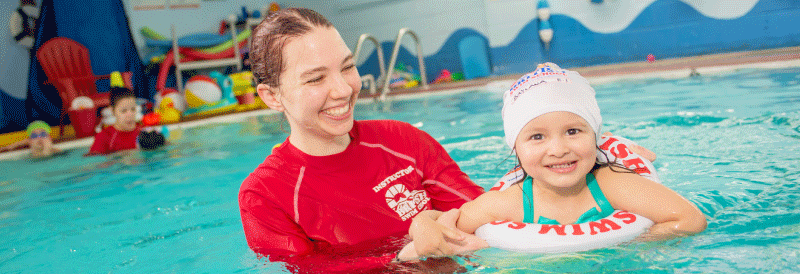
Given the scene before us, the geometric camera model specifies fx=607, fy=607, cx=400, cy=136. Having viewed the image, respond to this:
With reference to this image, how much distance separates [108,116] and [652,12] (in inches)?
367

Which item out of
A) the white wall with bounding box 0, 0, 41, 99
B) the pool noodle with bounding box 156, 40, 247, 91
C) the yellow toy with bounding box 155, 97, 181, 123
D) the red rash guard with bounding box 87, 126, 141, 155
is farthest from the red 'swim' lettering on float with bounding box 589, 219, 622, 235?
the white wall with bounding box 0, 0, 41, 99

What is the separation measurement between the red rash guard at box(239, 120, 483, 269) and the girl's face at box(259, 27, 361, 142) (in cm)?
17

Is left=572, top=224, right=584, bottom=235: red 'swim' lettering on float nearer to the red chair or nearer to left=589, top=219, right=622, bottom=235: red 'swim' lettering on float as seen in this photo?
left=589, top=219, right=622, bottom=235: red 'swim' lettering on float

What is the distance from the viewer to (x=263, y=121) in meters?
9.91

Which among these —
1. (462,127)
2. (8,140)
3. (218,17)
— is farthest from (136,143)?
(218,17)

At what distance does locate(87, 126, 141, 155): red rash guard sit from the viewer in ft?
23.7

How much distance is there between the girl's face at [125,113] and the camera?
22.7 ft

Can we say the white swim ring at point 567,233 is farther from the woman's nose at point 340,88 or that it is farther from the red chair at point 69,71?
the red chair at point 69,71

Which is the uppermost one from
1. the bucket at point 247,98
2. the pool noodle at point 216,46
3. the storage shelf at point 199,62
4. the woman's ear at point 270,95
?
the woman's ear at point 270,95

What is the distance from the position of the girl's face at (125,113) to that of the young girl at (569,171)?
5865mm

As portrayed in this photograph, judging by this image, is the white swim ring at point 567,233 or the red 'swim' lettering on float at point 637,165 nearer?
the white swim ring at point 567,233

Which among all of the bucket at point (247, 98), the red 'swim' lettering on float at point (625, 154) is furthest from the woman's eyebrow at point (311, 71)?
the bucket at point (247, 98)

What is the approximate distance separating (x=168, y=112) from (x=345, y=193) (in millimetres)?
9645

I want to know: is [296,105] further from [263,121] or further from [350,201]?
[263,121]
